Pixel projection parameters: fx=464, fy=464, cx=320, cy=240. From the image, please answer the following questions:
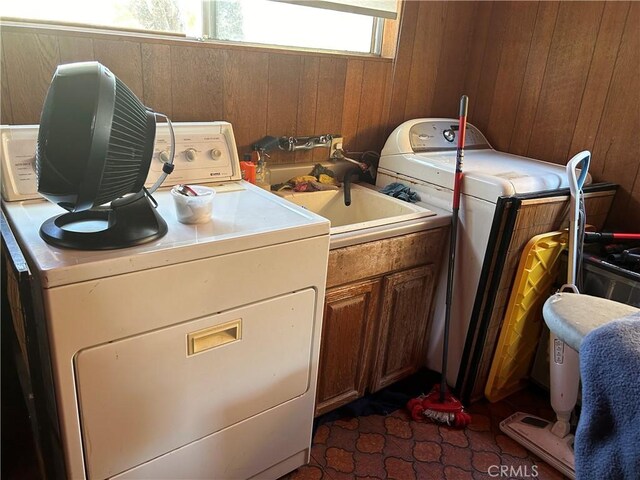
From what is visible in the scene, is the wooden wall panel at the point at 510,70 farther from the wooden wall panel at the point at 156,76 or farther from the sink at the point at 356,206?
the wooden wall panel at the point at 156,76

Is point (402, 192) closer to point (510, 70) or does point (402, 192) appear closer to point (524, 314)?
point (524, 314)

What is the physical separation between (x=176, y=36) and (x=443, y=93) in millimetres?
1406

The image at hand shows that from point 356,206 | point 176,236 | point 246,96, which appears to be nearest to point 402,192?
point 356,206

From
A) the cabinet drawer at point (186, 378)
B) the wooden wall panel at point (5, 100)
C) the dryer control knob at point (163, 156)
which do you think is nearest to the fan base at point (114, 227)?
the cabinet drawer at point (186, 378)

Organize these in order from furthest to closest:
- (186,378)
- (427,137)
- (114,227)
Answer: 1. (427,137)
2. (186,378)
3. (114,227)

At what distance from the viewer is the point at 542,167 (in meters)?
2.04

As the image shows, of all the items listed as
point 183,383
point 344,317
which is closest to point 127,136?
point 183,383

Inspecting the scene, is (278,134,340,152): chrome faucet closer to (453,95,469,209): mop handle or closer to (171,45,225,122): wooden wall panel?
(171,45,225,122): wooden wall panel

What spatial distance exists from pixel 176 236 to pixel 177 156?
54cm

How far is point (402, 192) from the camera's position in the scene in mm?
1973

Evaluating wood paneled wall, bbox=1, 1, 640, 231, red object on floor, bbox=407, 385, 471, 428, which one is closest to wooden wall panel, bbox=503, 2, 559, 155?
wood paneled wall, bbox=1, 1, 640, 231

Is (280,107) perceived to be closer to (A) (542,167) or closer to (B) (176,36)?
(B) (176,36)

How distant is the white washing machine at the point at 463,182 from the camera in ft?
5.73

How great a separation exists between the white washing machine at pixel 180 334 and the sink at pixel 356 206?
439 millimetres
